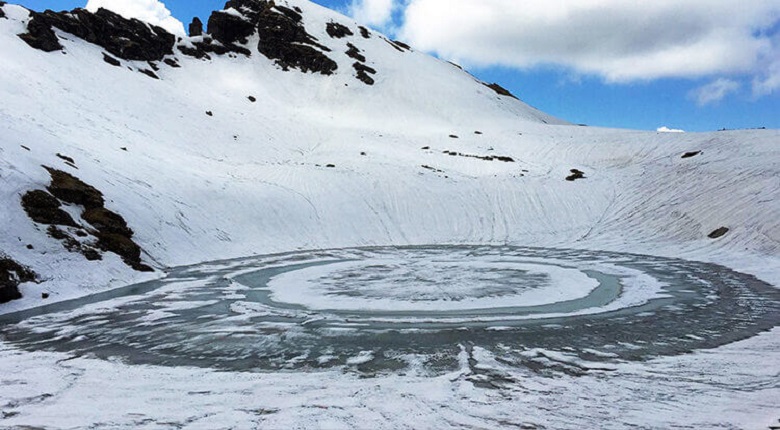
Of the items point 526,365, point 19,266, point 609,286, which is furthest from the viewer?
point 609,286

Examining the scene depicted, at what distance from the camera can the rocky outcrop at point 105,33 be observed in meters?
48.7

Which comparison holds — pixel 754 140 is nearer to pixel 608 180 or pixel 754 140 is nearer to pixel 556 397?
pixel 608 180

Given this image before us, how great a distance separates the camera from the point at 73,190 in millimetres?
16859

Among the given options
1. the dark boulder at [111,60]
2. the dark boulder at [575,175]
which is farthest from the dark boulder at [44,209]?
the dark boulder at [111,60]

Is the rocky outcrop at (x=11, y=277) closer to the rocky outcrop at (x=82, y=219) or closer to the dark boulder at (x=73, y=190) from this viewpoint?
the rocky outcrop at (x=82, y=219)

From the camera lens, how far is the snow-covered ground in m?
5.83

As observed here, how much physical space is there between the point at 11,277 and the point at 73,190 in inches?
217

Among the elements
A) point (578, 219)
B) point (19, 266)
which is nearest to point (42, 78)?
point (19, 266)

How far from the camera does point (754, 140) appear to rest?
3209 cm

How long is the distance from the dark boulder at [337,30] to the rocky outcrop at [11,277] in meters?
71.1

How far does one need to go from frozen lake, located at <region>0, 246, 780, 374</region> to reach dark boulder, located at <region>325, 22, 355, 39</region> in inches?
2669

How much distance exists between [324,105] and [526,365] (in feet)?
182

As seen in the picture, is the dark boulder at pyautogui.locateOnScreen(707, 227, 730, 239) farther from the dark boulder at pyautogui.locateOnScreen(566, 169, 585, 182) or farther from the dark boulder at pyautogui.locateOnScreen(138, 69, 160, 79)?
the dark boulder at pyautogui.locateOnScreen(138, 69, 160, 79)

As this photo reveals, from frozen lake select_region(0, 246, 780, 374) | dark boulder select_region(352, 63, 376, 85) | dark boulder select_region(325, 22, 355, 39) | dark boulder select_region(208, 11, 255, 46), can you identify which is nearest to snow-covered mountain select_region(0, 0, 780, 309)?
dark boulder select_region(352, 63, 376, 85)
